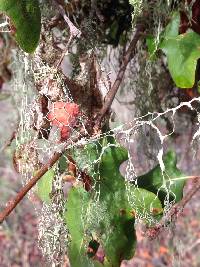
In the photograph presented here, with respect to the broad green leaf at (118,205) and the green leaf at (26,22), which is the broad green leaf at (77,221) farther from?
the green leaf at (26,22)

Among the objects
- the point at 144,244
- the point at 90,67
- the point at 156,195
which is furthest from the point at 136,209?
the point at 144,244

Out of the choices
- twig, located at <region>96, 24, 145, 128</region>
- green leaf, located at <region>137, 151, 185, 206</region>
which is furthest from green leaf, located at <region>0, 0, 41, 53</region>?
green leaf, located at <region>137, 151, 185, 206</region>

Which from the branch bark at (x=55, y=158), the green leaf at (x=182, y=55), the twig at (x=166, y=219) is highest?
the green leaf at (x=182, y=55)

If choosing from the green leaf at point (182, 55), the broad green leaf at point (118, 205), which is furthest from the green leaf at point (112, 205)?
the green leaf at point (182, 55)

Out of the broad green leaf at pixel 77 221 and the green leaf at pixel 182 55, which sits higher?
the green leaf at pixel 182 55

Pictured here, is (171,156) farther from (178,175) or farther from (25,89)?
(25,89)

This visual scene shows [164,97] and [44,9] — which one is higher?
[44,9]

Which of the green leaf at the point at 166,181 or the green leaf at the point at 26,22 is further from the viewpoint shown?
the green leaf at the point at 166,181

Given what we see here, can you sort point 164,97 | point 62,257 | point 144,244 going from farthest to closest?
point 144,244, point 164,97, point 62,257
